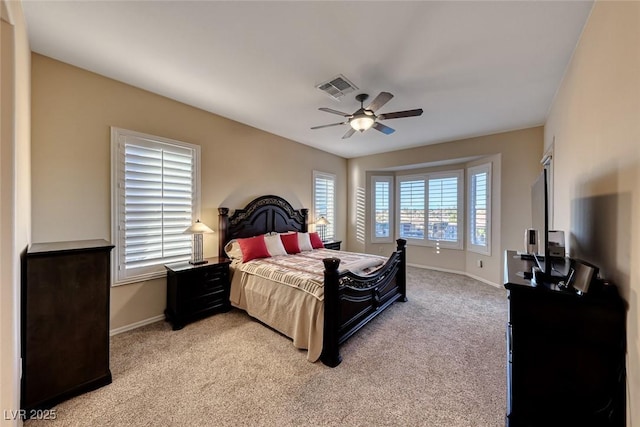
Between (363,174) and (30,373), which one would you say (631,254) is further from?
(363,174)

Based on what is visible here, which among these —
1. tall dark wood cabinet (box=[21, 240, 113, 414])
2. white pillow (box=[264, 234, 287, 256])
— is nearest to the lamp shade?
white pillow (box=[264, 234, 287, 256])

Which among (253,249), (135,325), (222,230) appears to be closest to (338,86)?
(253,249)

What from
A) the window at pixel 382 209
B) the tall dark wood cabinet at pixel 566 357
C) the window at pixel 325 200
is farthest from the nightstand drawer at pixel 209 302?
the window at pixel 382 209

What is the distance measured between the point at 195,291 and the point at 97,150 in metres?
1.88

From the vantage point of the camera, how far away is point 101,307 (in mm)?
1987

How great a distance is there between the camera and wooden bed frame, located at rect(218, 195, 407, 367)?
7.61ft

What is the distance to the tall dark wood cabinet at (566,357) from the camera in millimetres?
1224

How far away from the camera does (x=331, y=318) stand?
2.31 m

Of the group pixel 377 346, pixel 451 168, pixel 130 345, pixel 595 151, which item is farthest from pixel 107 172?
pixel 451 168

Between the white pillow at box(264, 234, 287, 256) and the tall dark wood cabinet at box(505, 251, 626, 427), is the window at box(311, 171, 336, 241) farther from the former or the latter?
the tall dark wood cabinet at box(505, 251, 626, 427)

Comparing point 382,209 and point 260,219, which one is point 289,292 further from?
point 382,209

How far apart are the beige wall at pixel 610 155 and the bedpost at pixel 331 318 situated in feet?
5.73

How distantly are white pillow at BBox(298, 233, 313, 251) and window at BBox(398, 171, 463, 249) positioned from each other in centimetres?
276

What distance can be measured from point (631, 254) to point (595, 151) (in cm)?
91
